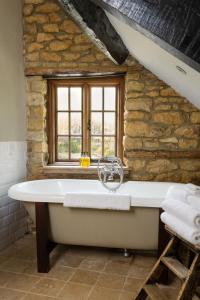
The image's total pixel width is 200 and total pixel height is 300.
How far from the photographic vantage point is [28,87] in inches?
121

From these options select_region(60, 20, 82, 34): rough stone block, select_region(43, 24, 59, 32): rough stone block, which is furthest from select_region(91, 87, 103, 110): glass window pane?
select_region(43, 24, 59, 32): rough stone block

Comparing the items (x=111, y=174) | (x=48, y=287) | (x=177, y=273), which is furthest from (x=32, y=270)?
(x=177, y=273)

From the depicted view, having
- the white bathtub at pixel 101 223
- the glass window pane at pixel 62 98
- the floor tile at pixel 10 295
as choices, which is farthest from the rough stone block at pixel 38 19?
the floor tile at pixel 10 295

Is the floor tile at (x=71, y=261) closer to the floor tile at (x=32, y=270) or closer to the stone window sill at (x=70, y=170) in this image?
the floor tile at (x=32, y=270)

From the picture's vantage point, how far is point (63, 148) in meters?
3.31

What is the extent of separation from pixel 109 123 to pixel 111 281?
1806 mm

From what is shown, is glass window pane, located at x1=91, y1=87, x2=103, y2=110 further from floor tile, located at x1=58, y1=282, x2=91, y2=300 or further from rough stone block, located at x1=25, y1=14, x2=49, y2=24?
floor tile, located at x1=58, y1=282, x2=91, y2=300

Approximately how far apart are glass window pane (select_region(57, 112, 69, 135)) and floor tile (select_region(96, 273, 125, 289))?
69.4 inches

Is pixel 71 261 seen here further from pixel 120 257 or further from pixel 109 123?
→ pixel 109 123

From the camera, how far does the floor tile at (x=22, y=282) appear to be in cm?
204

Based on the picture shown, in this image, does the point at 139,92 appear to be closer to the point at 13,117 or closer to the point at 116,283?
the point at 13,117

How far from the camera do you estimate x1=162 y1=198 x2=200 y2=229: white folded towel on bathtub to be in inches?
56.1

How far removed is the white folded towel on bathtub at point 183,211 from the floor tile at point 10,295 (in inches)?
50.7

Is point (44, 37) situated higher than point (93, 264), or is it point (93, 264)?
point (44, 37)
